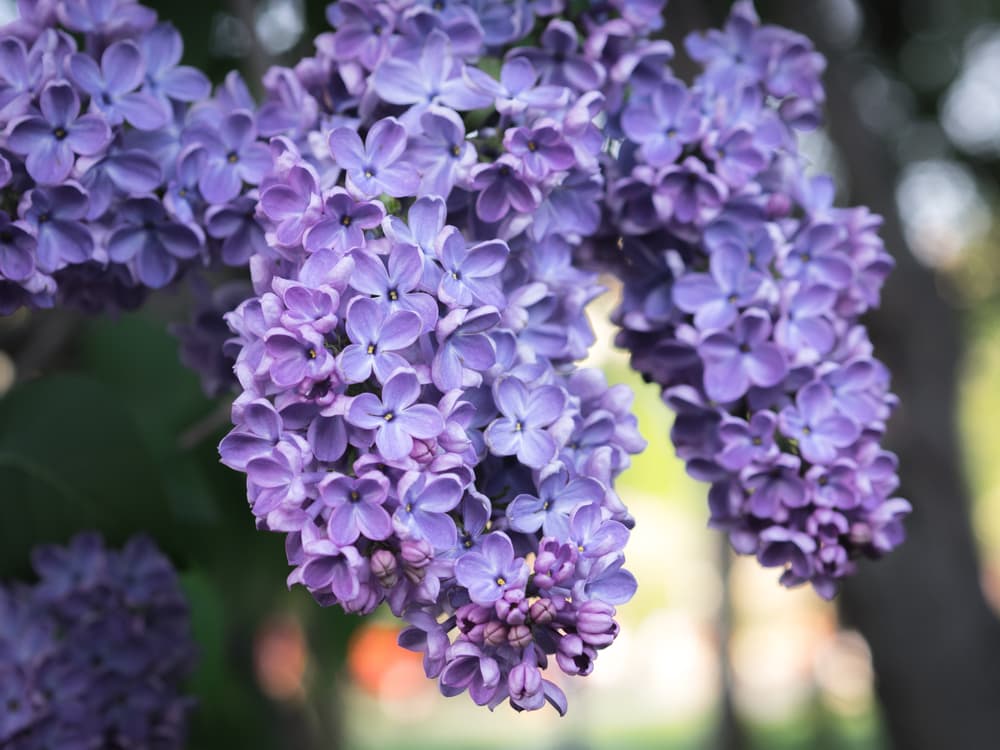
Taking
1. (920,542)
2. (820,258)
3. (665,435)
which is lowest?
(920,542)

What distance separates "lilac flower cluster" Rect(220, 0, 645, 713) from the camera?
82 cm

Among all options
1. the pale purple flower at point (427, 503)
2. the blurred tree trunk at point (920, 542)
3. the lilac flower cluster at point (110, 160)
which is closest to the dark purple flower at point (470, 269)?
the pale purple flower at point (427, 503)

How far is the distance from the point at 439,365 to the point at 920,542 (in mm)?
2418

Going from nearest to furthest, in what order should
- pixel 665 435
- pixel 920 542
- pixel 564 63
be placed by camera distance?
pixel 564 63 → pixel 665 435 → pixel 920 542

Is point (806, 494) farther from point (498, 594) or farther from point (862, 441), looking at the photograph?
point (498, 594)

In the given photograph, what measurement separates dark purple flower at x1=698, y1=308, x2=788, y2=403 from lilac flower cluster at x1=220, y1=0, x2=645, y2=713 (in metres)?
0.10

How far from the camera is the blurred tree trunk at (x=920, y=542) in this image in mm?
2865

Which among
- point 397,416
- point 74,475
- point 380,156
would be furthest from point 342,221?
point 74,475

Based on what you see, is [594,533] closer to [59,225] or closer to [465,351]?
[465,351]

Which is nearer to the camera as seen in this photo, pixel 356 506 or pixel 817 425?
pixel 356 506

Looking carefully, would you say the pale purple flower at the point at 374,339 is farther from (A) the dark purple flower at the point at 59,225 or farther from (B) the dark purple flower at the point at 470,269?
(A) the dark purple flower at the point at 59,225

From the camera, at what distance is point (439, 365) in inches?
34.2

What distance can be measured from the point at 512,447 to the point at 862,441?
0.39 meters

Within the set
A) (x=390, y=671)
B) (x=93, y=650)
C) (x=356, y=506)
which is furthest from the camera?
(x=390, y=671)
